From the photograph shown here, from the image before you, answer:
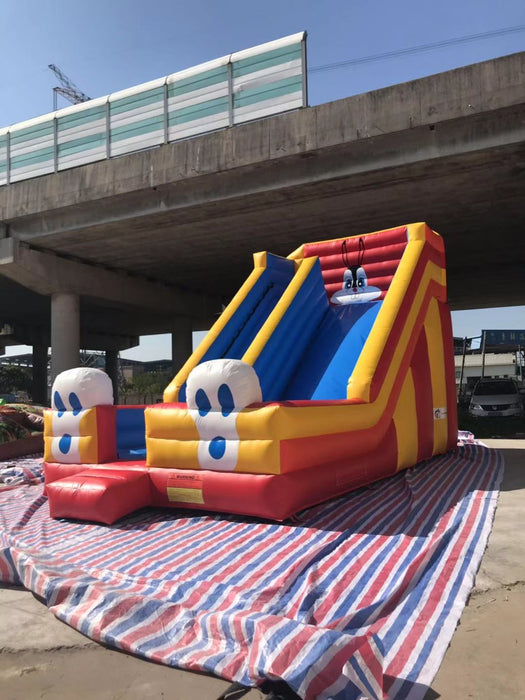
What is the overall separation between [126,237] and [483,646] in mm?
12892

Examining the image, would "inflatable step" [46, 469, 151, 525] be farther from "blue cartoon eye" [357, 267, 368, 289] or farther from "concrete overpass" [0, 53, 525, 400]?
"concrete overpass" [0, 53, 525, 400]

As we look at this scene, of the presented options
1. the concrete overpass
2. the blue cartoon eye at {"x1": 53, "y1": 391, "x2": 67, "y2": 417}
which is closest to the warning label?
the blue cartoon eye at {"x1": 53, "y1": 391, "x2": 67, "y2": 417}

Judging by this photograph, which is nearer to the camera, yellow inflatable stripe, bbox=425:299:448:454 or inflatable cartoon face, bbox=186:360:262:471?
inflatable cartoon face, bbox=186:360:262:471

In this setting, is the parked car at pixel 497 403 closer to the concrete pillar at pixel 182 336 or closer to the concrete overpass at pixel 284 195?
the concrete overpass at pixel 284 195

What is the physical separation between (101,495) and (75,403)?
1.17 meters

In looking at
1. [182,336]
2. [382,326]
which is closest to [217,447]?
[382,326]

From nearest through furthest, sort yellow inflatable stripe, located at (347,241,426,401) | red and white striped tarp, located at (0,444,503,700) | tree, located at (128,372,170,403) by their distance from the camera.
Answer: red and white striped tarp, located at (0,444,503,700), yellow inflatable stripe, located at (347,241,426,401), tree, located at (128,372,170,403)

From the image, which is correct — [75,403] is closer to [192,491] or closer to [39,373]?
[192,491]

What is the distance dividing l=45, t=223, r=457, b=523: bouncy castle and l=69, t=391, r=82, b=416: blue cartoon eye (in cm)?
1

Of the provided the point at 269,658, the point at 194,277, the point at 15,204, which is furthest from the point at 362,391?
the point at 194,277

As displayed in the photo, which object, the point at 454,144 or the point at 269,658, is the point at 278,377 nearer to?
the point at 269,658

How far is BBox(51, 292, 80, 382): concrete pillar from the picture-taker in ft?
50.6

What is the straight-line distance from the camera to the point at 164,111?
1114 cm

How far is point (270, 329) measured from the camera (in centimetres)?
566
